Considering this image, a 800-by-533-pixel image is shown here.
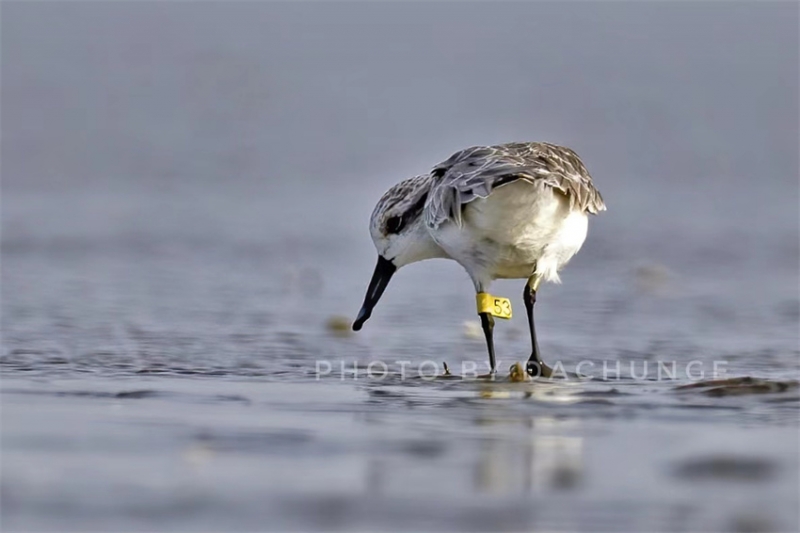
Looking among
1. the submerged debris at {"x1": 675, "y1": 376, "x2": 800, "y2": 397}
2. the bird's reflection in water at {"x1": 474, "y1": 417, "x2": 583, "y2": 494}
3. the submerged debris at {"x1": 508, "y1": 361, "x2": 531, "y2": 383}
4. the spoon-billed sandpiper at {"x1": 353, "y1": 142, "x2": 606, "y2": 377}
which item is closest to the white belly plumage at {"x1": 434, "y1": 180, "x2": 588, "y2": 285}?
the spoon-billed sandpiper at {"x1": 353, "y1": 142, "x2": 606, "y2": 377}

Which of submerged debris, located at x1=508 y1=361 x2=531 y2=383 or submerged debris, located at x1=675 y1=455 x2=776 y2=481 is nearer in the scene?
submerged debris, located at x1=675 y1=455 x2=776 y2=481

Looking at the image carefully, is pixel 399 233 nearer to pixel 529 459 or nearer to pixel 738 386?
pixel 738 386

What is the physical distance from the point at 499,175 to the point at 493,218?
0.32 m

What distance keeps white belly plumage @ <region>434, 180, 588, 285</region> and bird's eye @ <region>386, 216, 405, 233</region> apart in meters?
0.39

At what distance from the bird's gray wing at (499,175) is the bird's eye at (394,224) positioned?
0.36 metres

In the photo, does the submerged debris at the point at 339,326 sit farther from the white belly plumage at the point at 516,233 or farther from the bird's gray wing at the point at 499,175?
the bird's gray wing at the point at 499,175

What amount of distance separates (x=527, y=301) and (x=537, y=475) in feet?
11.0

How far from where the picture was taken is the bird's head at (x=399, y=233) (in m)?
8.23

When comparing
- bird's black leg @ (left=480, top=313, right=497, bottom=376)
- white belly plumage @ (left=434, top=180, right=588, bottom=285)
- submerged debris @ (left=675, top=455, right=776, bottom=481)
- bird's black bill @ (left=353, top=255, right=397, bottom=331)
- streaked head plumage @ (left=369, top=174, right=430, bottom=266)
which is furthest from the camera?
bird's black bill @ (left=353, top=255, right=397, bottom=331)

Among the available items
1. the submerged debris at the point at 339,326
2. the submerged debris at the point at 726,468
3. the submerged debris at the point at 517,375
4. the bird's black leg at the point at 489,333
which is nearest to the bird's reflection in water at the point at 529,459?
the submerged debris at the point at 726,468

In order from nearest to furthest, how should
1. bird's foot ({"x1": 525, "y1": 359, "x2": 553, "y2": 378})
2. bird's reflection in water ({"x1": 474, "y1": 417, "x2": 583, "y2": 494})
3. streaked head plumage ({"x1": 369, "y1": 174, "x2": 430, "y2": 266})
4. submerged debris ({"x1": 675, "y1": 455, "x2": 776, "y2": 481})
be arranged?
1. bird's reflection in water ({"x1": 474, "y1": 417, "x2": 583, "y2": 494})
2. submerged debris ({"x1": 675, "y1": 455, "x2": 776, "y2": 481})
3. bird's foot ({"x1": 525, "y1": 359, "x2": 553, "y2": 378})
4. streaked head plumage ({"x1": 369, "y1": 174, "x2": 430, "y2": 266})

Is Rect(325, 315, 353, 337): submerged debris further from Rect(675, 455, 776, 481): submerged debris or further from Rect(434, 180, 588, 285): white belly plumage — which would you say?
Rect(675, 455, 776, 481): submerged debris

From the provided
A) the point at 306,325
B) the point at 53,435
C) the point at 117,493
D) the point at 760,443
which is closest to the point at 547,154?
the point at 306,325

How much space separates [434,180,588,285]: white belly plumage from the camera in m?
7.37
